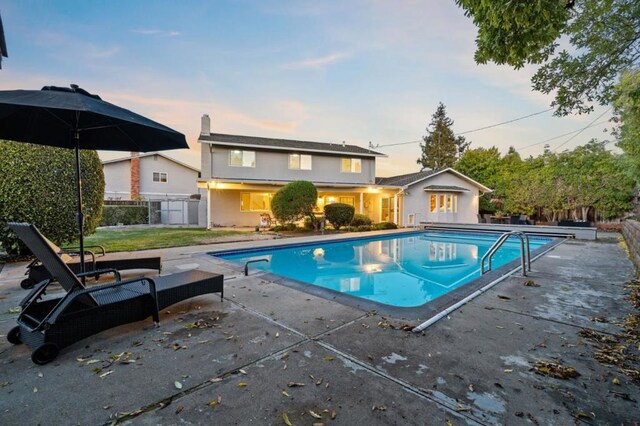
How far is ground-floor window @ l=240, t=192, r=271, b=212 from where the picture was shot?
748 inches

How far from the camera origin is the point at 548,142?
22.1m

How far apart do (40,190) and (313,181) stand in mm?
14079

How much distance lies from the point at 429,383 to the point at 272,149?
1731 centimetres

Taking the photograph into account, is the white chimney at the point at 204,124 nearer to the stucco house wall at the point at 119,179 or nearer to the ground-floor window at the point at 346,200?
the ground-floor window at the point at 346,200

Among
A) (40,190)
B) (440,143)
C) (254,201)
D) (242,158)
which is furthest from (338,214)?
(440,143)

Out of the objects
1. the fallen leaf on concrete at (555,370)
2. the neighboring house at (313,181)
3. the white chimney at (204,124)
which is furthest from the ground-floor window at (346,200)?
the fallen leaf on concrete at (555,370)

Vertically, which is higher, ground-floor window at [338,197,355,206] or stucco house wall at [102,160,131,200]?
stucco house wall at [102,160,131,200]

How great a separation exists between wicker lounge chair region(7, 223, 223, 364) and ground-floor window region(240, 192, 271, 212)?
618 inches

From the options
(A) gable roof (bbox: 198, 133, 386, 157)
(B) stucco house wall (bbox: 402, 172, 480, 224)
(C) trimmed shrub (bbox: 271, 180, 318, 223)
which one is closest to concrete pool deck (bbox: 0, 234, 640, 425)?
(C) trimmed shrub (bbox: 271, 180, 318, 223)

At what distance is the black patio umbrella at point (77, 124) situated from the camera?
305 centimetres

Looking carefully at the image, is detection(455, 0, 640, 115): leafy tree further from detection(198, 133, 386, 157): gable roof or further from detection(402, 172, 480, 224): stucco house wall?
detection(402, 172, 480, 224): stucco house wall

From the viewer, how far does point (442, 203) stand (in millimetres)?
21812

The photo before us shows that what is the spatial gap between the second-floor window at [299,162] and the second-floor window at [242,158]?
2.49 metres

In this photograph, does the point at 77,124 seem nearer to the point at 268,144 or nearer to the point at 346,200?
the point at 268,144
